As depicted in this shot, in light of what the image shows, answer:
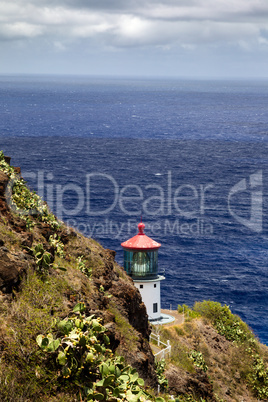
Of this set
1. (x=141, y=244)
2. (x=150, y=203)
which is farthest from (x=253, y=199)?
(x=141, y=244)

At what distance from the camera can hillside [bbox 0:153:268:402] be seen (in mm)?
11453

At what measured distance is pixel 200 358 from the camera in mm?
33188

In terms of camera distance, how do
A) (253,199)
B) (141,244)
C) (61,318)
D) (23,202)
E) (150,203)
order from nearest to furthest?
(61,318) → (23,202) → (141,244) → (150,203) → (253,199)

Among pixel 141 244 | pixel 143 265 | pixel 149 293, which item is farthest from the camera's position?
pixel 149 293

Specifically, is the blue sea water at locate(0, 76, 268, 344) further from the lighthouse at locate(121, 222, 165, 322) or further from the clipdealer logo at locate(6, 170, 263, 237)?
the lighthouse at locate(121, 222, 165, 322)

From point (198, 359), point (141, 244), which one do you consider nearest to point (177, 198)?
point (141, 244)

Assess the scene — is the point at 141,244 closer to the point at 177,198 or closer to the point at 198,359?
the point at 198,359

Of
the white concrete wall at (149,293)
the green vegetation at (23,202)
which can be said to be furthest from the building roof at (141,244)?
the green vegetation at (23,202)

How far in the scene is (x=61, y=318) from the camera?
12.9 meters

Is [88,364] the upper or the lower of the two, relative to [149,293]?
upper

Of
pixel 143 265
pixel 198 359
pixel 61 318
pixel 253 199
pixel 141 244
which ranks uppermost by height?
pixel 61 318

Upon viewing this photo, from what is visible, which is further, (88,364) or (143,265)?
(143,265)

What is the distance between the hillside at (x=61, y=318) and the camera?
11.5 meters

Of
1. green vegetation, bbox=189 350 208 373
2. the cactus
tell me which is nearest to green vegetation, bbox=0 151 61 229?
the cactus
